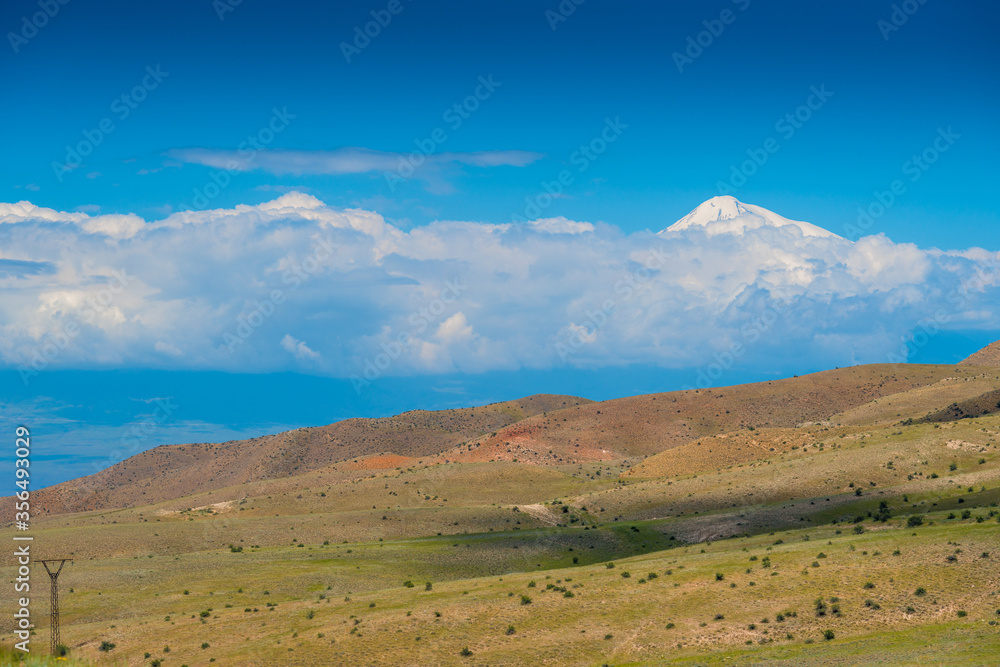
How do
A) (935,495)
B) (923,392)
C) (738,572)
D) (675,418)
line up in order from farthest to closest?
(675,418) → (923,392) → (935,495) → (738,572)

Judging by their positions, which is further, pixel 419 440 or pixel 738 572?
pixel 419 440

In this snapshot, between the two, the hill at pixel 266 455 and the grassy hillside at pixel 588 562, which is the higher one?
the hill at pixel 266 455

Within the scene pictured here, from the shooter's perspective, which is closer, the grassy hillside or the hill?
the grassy hillside

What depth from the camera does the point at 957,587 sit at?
4194cm

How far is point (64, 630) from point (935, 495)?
59.8 meters

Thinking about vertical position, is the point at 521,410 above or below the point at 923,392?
above

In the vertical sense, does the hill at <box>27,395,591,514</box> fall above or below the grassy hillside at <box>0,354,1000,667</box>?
above

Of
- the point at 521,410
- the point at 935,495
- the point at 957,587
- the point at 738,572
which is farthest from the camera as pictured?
the point at 521,410

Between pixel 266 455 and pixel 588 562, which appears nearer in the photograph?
pixel 588 562

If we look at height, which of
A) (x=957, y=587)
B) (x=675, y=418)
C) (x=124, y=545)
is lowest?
(x=957, y=587)

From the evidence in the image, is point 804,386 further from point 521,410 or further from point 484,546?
point 484,546

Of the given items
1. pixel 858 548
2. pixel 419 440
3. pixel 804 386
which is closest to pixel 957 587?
pixel 858 548

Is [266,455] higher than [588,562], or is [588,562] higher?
[266,455]

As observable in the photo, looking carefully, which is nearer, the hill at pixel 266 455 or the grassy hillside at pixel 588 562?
the grassy hillside at pixel 588 562
